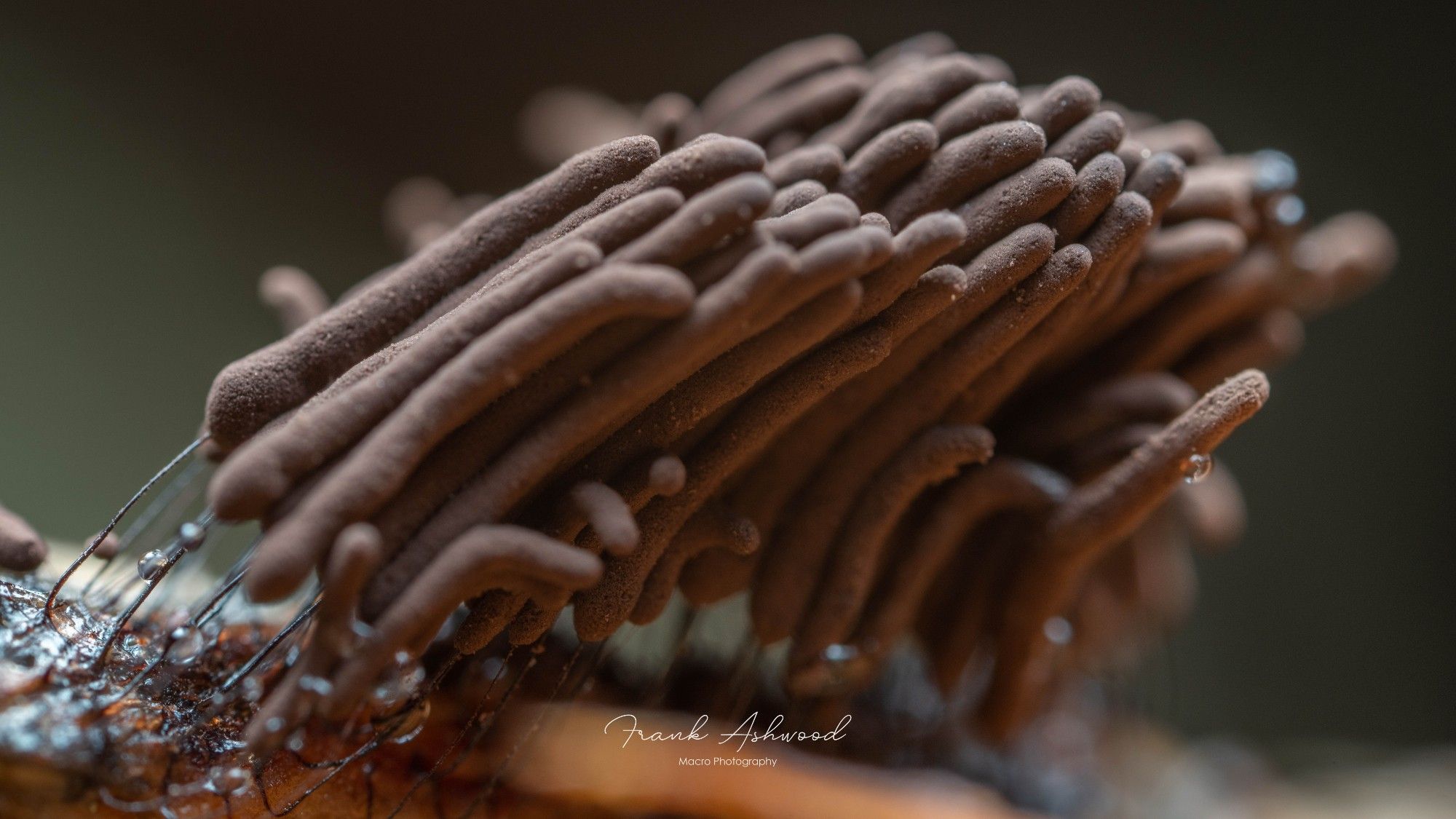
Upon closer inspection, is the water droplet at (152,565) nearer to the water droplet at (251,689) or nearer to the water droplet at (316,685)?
the water droplet at (251,689)

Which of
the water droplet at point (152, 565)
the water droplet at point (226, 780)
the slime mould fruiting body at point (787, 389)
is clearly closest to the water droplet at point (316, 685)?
the slime mould fruiting body at point (787, 389)

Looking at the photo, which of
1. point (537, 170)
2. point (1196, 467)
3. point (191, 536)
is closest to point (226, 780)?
point (191, 536)

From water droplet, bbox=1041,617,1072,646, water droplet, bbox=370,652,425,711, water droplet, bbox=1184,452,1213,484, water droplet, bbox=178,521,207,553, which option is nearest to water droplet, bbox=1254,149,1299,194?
water droplet, bbox=1184,452,1213,484

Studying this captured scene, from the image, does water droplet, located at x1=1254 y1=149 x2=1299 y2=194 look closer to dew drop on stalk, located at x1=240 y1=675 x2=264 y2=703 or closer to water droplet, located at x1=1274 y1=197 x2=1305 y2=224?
water droplet, located at x1=1274 y1=197 x2=1305 y2=224

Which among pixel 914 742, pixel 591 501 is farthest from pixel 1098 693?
pixel 591 501

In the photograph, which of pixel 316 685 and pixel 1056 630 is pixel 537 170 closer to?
pixel 1056 630

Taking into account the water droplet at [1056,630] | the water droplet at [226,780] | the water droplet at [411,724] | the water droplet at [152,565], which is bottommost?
the water droplet at [1056,630]
